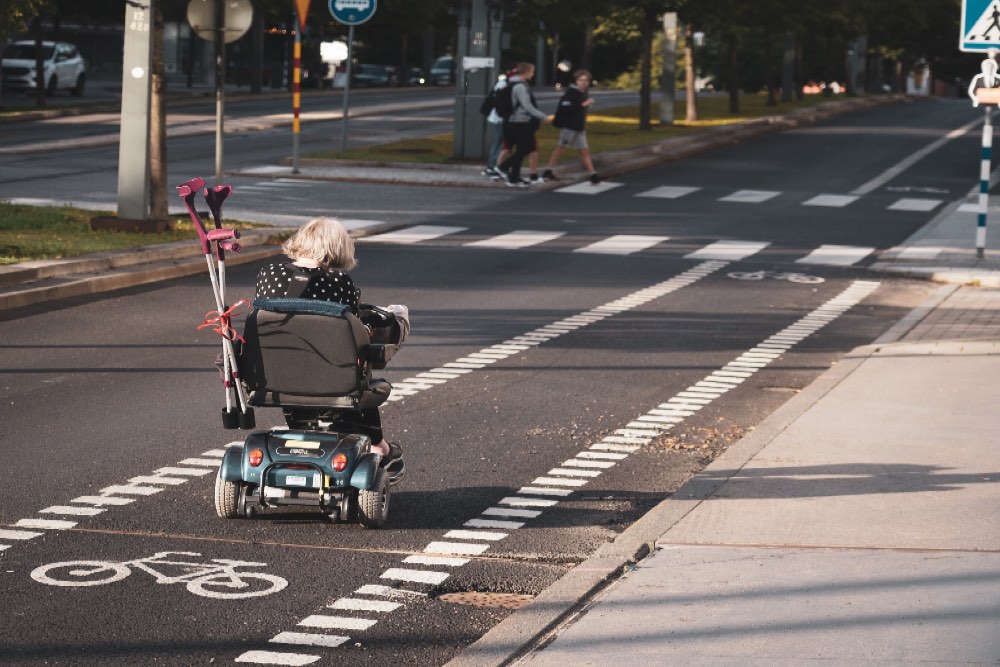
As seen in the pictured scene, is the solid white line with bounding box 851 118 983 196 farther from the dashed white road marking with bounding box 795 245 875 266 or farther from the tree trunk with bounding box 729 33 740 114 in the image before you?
the dashed white road marking with bounding box 795 245 875 266

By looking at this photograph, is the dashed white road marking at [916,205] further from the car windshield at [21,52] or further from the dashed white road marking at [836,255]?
the car windshield at [21,52]

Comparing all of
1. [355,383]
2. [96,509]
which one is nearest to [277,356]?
[355,383]

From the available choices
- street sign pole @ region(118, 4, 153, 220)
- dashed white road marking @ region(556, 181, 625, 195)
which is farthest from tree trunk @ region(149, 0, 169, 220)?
dashed white road marking @ region(556, 181, 625, 195)

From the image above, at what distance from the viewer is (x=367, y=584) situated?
267 inches

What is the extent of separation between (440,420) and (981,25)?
1057 centimetres

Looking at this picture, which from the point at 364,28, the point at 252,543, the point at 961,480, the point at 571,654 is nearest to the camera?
the point at 571,654

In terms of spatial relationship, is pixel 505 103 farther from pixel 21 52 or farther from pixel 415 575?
pixel 21 52

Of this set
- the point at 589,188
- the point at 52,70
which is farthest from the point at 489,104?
the point at 52,70

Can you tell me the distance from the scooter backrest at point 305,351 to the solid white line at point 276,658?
189 centimetres

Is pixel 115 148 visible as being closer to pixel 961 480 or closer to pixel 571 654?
pixel 961 480

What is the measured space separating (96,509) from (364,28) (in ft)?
258

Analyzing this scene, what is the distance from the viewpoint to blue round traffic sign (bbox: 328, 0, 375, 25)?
29.7m

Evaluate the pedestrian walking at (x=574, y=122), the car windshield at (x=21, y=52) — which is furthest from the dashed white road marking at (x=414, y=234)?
the car windshield at (x=21, y=52)

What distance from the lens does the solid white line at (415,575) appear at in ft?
22.5
